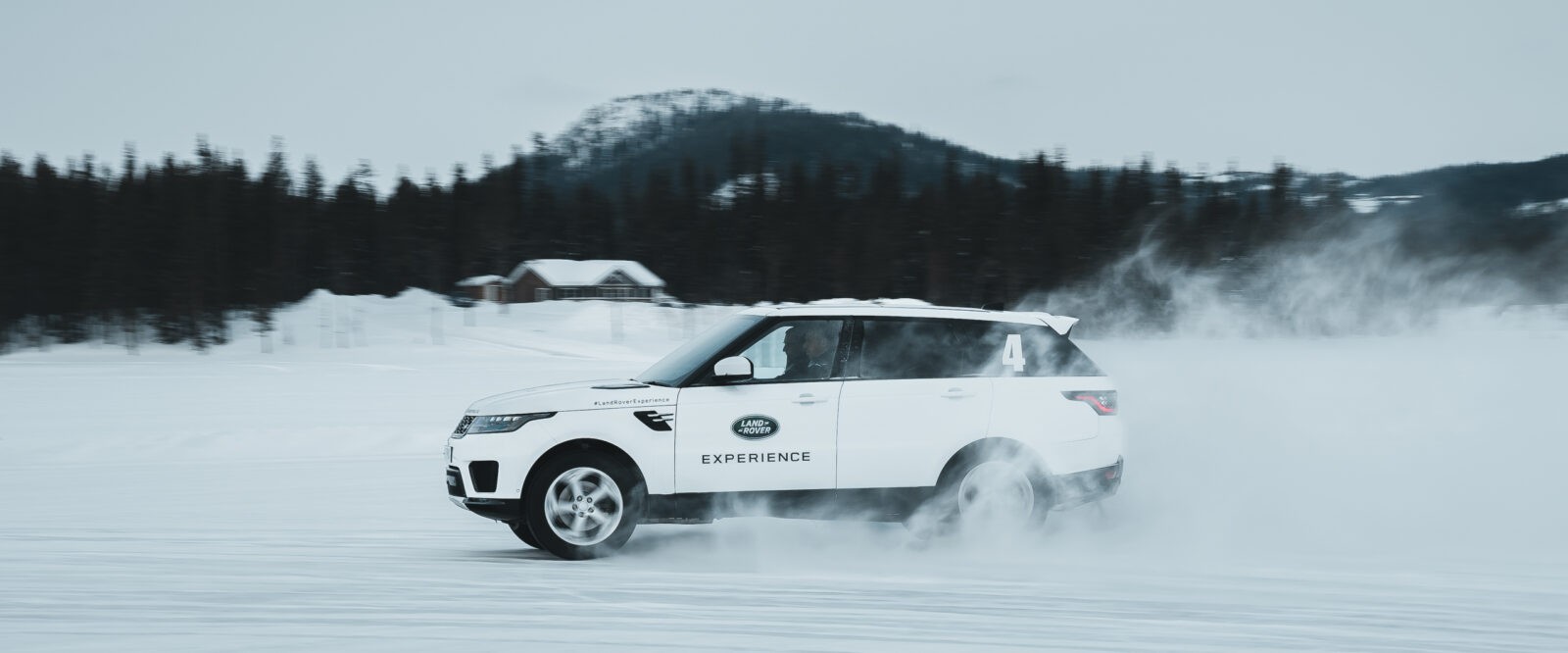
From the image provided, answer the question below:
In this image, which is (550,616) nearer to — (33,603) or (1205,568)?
(33,603)

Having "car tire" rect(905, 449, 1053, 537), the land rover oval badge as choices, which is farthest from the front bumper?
"car tire" rect(905, 449, 1053, 537)

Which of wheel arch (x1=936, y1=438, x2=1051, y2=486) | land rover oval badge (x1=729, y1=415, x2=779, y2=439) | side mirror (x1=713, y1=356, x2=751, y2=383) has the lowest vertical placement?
wheel arch (x1=936, y1=438, x2=1051, y2=486)

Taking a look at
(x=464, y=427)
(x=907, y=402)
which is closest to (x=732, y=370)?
(x=907, y=402)

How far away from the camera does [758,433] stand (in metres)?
7.15

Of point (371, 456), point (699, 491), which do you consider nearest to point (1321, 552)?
point (699, 491)

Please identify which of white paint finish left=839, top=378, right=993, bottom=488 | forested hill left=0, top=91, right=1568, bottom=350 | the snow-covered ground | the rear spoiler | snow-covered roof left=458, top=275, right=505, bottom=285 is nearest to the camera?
the snow-covered ground

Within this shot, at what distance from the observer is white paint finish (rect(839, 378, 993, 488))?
7250mm

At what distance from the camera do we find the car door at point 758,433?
711cm

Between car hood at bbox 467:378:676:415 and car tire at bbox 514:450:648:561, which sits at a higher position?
car hood at bbox 467:378:676:415

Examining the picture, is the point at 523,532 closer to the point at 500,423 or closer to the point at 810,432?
the point at 500,423

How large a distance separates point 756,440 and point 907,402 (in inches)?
40.1

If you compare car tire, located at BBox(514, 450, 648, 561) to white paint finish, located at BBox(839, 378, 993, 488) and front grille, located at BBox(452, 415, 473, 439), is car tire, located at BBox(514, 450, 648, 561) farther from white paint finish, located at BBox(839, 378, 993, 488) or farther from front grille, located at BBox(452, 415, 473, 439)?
white paint finish, located at BBox(839, 378, 993, 488)

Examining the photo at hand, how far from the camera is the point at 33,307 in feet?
208

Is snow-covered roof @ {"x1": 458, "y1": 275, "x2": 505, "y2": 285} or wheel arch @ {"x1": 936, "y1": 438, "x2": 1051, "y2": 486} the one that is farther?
snow-covered roof @ {"x1": 458, "y1": 275, "x2": 505, "y2": 285}
